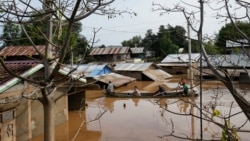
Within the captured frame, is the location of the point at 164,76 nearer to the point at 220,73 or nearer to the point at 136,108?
the point at 136,108

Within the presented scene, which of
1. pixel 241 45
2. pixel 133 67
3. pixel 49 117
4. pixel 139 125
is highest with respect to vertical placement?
pixel 241 45

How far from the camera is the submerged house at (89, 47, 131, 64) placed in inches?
1704

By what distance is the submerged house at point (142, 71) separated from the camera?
27.9 m

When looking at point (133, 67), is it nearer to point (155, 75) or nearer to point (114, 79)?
point (155, 75)

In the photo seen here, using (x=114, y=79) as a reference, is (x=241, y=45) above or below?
above

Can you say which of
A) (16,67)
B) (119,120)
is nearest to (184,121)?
(119,120)

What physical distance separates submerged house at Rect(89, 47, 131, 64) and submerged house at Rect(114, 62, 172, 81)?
13005 millimetres

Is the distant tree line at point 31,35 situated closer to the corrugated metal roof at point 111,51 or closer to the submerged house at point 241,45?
the submerged house at point 241,45

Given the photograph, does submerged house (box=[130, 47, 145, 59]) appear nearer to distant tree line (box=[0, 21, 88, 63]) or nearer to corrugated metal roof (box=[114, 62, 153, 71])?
corrugated metal roof (box=[114, 62, 153, 71])

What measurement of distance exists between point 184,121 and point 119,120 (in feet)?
9.31

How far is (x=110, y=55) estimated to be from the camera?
43656mm

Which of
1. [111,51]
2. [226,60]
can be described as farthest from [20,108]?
[111,51]

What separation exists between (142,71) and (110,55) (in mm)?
16306

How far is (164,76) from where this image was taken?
28922 mm
